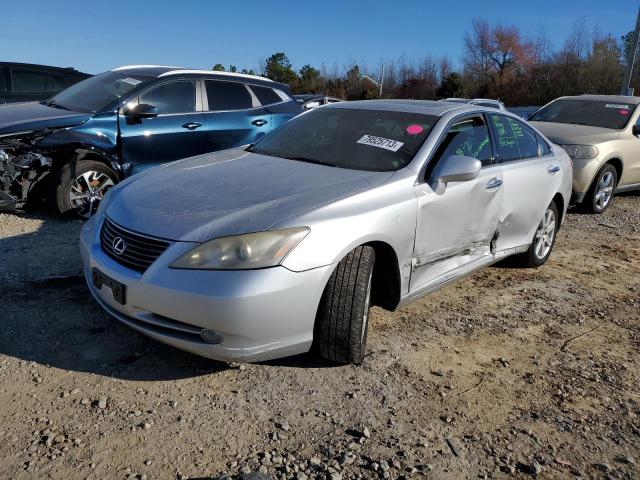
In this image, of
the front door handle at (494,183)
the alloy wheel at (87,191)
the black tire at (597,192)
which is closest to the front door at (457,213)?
the front door handle at (494,183)

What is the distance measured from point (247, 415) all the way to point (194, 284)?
2.24 feet

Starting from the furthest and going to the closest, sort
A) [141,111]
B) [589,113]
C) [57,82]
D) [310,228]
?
1. [57,82]
2. [589,113]
3. [141,111]
4. [310,228]

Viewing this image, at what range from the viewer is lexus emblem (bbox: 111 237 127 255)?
116 inches

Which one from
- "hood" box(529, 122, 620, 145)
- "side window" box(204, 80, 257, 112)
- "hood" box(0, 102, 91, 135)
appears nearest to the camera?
"hood" box(0, 102, 91, 135)

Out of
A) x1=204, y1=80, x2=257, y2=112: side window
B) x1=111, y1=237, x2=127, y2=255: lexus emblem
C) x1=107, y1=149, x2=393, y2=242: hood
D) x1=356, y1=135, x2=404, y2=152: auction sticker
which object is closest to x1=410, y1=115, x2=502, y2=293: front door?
x1=356, y1=135, x2=404, y2=152: auction sticker

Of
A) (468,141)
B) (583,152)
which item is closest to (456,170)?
(468,141)

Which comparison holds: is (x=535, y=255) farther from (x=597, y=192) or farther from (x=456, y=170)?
(x=597, y=192)

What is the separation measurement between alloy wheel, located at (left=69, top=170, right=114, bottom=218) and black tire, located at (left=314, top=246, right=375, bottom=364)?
361cm

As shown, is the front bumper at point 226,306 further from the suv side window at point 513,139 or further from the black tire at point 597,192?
the black tire at point 597,192

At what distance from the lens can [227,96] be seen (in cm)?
684

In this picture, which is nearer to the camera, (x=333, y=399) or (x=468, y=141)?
(x=333, y=399)

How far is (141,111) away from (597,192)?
621 centimetres

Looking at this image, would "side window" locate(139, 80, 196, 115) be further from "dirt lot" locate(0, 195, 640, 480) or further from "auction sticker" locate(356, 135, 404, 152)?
"auction sticker" locate(356, 135, 404, 152)

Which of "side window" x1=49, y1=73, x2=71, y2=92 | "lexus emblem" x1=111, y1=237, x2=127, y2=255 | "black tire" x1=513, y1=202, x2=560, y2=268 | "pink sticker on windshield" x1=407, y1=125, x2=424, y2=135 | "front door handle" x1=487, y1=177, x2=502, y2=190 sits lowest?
"black tire" x1=513, y1=202, x2=560, y2=268
